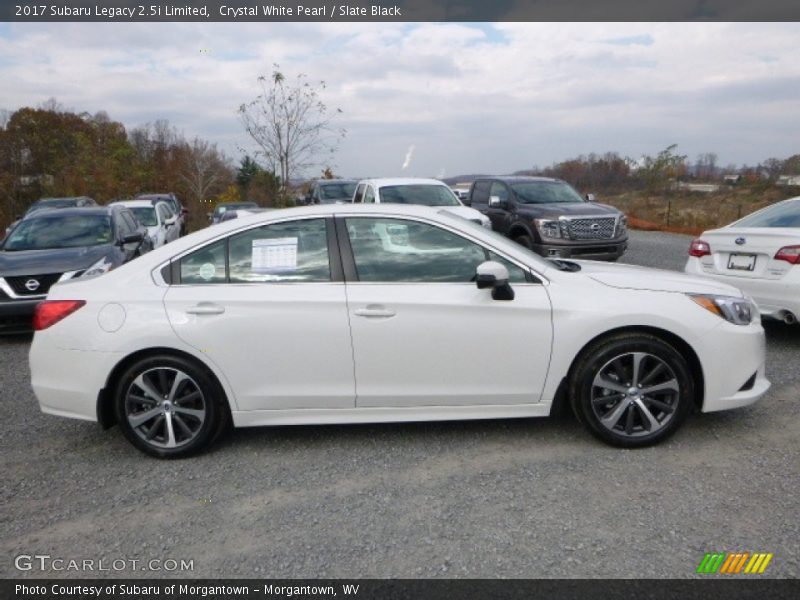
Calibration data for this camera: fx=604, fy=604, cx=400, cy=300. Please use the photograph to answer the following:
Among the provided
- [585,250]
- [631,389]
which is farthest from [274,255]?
[585,250]

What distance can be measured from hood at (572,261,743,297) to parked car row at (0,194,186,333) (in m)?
4.93

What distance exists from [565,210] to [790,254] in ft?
18.2

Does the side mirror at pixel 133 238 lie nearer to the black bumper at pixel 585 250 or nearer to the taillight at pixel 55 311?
the taillight at pixel 55 311

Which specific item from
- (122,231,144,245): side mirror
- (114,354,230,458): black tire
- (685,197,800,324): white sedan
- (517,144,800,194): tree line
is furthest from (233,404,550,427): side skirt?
(517,144,800,194): tree line

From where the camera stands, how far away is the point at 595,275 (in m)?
4.04

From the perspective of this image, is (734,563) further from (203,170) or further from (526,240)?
(203,170)

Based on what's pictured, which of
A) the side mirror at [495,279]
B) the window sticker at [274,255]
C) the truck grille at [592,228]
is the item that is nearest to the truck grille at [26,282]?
the window sticker at [274,255]

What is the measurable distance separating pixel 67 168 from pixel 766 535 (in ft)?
142

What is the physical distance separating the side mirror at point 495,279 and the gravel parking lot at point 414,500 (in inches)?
40.9

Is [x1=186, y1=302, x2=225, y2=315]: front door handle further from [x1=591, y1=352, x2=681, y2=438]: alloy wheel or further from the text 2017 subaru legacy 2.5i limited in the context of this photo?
[x1=591, y1=352, x2=681, y2=438]: alloy wheel

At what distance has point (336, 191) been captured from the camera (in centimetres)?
1698

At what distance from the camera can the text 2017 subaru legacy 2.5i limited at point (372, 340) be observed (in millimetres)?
3756
